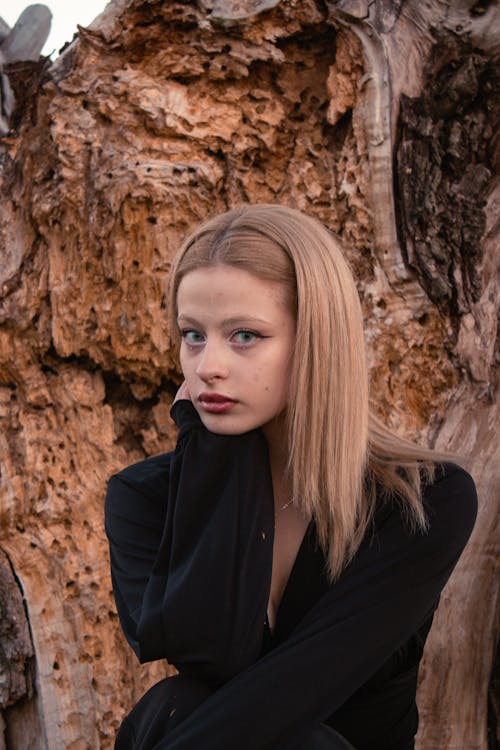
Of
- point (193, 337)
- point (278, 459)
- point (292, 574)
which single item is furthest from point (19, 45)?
point (292, 574)

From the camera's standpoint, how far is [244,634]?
5.90ft

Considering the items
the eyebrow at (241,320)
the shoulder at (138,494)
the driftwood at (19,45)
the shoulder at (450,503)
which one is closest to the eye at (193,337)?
the eyebrow at (241,320)

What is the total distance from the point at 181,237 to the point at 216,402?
3.60 feet

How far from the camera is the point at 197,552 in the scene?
186 centimetres

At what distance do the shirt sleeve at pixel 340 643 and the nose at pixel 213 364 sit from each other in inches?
19.8

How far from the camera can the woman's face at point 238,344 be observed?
6.21 ft

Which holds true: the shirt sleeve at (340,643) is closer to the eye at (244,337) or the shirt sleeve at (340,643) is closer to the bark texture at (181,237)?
the eye at (244,337)

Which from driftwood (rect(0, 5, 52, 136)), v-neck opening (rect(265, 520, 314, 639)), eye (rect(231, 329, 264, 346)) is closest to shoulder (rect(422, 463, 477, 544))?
v-neck opening (rect(265, 520, 314, 639))

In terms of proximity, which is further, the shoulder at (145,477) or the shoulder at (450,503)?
the shoulder at (145,477)

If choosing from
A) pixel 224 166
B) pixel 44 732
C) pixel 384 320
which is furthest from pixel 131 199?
pixel 44 732

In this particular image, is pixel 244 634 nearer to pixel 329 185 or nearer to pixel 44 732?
pixel 44 732

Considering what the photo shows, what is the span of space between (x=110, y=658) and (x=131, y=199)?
1.54 m

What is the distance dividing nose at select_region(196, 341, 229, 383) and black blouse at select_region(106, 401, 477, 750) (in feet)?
0.55

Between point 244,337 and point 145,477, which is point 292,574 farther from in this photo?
point 244,337
